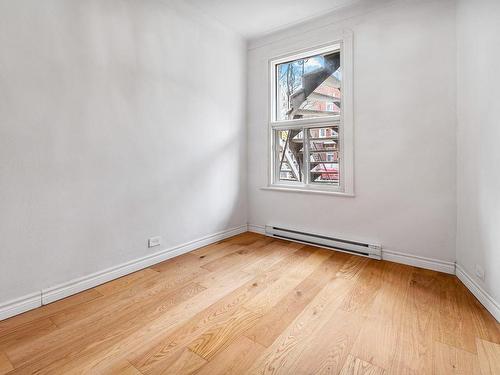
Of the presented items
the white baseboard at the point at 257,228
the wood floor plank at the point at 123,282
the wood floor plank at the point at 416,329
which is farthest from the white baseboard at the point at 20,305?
the white baseboard at the point at 257,228

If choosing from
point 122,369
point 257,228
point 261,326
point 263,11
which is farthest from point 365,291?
point 263,11

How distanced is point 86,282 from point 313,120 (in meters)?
2.78

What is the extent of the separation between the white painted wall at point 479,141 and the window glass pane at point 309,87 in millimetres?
1129

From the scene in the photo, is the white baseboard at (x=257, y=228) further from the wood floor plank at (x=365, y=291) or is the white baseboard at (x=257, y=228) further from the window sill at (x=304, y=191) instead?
the wood floor plank at (x=365, y=291)

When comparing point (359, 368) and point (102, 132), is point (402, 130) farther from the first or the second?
point (102, 132)

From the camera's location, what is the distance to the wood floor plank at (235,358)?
1238 mm

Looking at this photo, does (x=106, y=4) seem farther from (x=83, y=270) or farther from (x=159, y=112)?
(x=83, y=270)

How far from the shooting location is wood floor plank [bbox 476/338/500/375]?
1.23m

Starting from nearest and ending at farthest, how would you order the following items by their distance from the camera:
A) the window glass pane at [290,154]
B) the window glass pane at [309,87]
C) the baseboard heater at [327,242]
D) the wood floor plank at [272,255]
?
1. the wood floor plank at [272,255]
2. the baseboard heater at [327,242]
3. the window glass pane at [309,87]
4. the window glass pane at [290,154]

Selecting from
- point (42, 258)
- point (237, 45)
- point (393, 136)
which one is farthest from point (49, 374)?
point (237, 45)

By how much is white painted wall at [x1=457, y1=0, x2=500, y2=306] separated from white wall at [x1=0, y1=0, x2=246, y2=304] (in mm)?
2384

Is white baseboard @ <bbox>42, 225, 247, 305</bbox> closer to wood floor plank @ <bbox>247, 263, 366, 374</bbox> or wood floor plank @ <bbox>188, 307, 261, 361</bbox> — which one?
wood floor plank @ <bbox>188, 307, 261, 361</bbox>

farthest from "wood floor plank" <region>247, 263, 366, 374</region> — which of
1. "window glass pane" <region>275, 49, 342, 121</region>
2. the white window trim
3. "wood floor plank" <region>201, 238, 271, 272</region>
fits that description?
"window glass pane" <region>275, 49, 342, 121</region>

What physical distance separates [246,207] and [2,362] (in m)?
2.73
